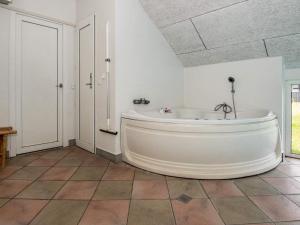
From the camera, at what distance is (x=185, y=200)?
1415 mm

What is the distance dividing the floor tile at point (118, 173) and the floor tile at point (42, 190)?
0.42 m

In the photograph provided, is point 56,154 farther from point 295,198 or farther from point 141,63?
point 295,198

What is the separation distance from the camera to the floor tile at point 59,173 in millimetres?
1809

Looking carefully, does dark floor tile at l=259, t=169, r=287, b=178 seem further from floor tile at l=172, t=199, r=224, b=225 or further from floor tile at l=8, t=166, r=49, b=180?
floor tile at l=8, t=166, r=49, b=180

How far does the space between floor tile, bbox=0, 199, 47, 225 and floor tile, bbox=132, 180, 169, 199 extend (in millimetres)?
695

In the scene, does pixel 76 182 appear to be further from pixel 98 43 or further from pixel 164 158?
pixel 98 43

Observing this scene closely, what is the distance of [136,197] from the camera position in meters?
1.45

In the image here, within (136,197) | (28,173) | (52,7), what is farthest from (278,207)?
(52,7)

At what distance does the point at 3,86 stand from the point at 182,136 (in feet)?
7.57

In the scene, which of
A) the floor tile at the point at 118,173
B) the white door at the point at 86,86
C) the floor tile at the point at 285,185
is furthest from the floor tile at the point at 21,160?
the floor tile at the point at 285,185

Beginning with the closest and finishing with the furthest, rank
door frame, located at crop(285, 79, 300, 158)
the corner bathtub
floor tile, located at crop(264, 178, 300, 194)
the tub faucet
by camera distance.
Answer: floor tile, located at crop(264, 178, 300, 194)
the corner bathtub
door frame, located at crop(285, 79, 300, 158)
the tub faucet

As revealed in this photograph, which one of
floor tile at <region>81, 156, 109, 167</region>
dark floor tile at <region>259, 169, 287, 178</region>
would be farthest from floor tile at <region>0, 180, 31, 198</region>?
dark floor tile at <region>259, 169, 287, 178</region>

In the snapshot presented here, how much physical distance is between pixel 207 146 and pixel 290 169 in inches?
44.1

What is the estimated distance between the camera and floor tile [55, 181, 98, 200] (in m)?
1.46
